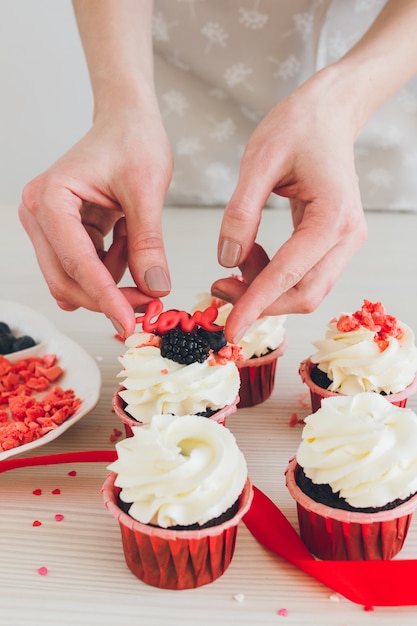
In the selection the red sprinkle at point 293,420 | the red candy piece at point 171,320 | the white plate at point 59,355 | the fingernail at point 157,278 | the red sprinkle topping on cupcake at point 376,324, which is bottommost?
the red sprinkle at point 293,420

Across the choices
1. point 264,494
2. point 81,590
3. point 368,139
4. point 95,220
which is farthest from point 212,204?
point 81,590

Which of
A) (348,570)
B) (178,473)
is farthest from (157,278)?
(348,570)

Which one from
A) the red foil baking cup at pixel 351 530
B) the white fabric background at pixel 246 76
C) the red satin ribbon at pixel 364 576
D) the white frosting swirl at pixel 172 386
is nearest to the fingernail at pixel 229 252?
the white frosting swirl at pixel 172 386

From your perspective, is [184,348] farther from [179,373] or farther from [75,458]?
[75,458]

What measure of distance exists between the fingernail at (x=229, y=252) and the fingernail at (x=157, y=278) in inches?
4.9

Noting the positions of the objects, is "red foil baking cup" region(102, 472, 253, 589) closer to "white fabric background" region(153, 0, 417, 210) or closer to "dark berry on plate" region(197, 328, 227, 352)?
"dark berry on plate" region(197, 328, 227, 352)

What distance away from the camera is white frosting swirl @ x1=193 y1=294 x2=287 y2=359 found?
6.55ft

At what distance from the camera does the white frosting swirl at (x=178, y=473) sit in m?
1.33

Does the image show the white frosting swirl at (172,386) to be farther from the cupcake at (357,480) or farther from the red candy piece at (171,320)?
the cupcake at (357,480)

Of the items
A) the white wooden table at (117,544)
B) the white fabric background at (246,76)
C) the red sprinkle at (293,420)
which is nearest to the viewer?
the white wooden table at (117,544)

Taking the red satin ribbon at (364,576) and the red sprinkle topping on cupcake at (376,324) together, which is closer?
the red satin ribbon at (364,576)

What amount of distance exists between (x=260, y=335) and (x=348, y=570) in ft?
2.52

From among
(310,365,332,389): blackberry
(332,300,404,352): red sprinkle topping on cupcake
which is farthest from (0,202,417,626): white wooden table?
(332,300,404,352): red sprinkle topping on cupcake

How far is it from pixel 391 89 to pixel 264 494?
108 centimetres
